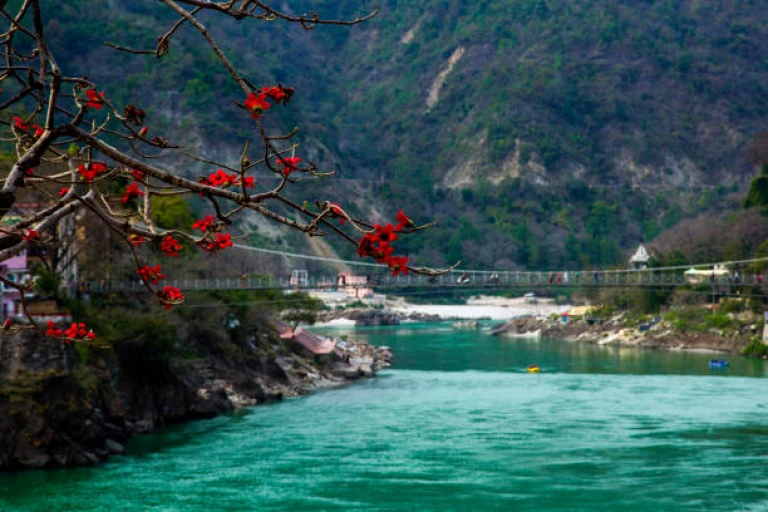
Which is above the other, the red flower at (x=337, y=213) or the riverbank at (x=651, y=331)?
the red flower at (x=337, y=213)

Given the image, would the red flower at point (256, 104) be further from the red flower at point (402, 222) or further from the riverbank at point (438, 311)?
the riverbank at point (438, 311)

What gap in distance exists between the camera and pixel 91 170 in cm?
497

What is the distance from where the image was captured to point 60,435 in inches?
952

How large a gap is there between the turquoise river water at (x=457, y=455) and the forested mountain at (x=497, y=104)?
249 ft

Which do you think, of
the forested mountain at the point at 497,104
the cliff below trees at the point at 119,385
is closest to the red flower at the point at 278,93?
the cliff below trees at the point at 119,385

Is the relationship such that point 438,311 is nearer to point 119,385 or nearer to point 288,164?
point 119,385

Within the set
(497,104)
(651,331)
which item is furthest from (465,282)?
Result: (497,104)

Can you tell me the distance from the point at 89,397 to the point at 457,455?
8785 millimetres

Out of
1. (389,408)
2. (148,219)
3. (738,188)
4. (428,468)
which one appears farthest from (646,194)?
(148,219)

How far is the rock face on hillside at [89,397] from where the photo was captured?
23.7 metres

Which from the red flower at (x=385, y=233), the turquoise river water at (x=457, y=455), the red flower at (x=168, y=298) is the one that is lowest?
the turquoise river water at (x=457, y=455)

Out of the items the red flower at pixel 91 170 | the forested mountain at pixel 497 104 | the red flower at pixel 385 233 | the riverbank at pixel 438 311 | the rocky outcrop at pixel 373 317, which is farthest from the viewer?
the forested mountain at pixel 497 104

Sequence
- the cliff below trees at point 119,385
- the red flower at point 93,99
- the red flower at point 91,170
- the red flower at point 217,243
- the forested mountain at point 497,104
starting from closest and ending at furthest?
the red flower at point 91,170 → the red flower at point 93,99 → the red flower at point 217,243 → the cliff below trees at point 119,385 → the forested mountain at point 497,104

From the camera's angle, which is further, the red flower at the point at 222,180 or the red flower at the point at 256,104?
the red flower at the point at 222,180
